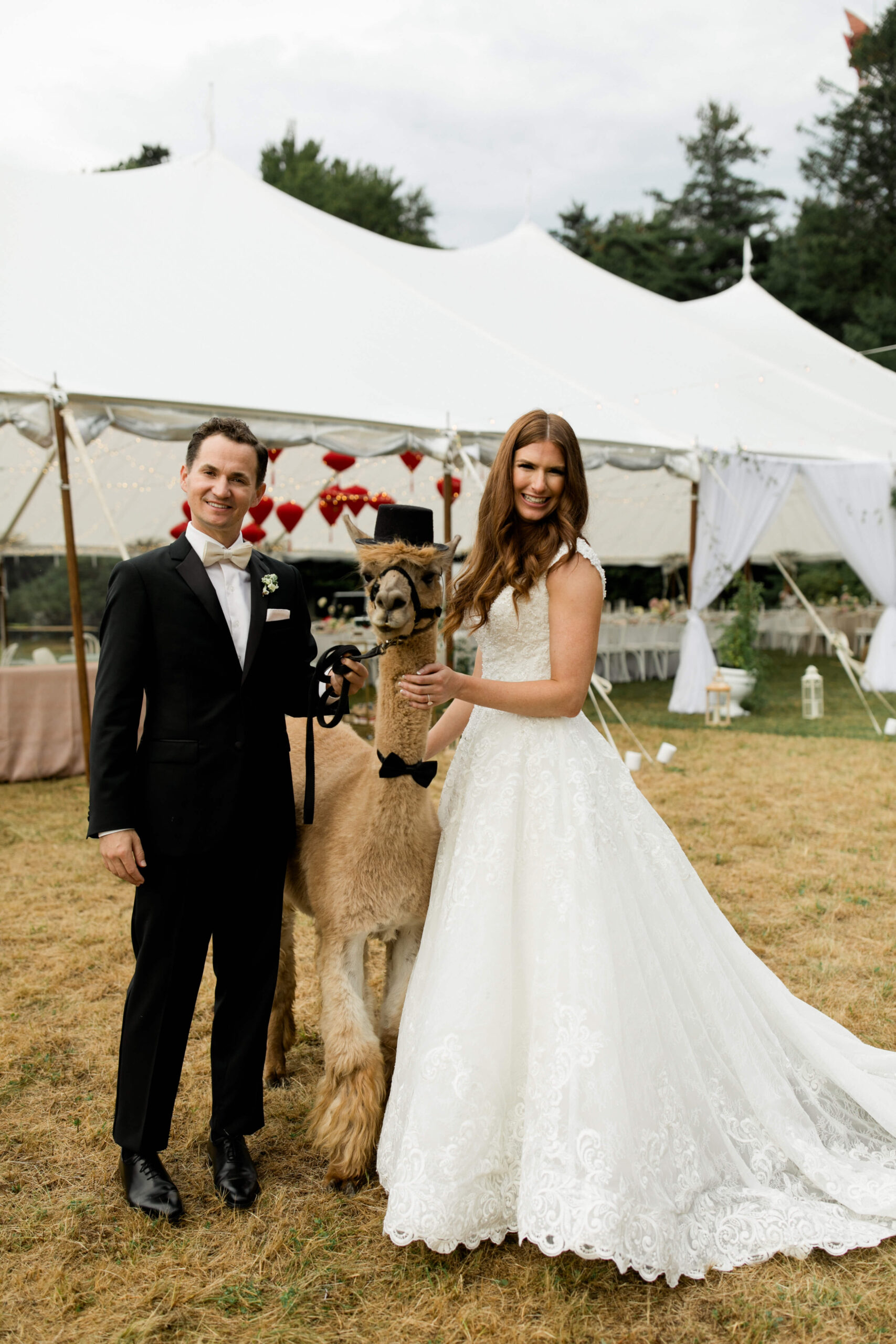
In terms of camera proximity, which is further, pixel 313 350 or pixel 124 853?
pixel 313 350

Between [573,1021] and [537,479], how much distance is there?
122cm

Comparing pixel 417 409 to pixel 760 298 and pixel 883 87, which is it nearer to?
pixel 760 298

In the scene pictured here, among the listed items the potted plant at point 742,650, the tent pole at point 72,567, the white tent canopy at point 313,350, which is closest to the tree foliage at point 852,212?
the white tent canopy at point 313,350

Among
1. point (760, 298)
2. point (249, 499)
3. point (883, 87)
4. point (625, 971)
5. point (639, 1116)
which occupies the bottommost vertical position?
point (639, 1116)

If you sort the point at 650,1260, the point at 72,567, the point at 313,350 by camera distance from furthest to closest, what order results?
the point at 313,350 < the point at 72,567 < the point at 650,1260

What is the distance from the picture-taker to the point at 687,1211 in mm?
2045

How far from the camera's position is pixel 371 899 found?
2322 mm

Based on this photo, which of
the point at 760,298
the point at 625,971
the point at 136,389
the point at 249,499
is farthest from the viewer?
the point at 760,298

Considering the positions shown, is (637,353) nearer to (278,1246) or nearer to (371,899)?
(371,899)

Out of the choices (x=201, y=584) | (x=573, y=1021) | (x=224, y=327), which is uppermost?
(x=224, y=327)

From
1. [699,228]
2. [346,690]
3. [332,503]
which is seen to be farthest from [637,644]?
[699,228]

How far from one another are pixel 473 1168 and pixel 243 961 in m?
0.74

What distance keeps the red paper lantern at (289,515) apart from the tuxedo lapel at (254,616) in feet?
27.3

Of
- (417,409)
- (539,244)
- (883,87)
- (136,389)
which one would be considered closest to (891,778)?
(417,409)
